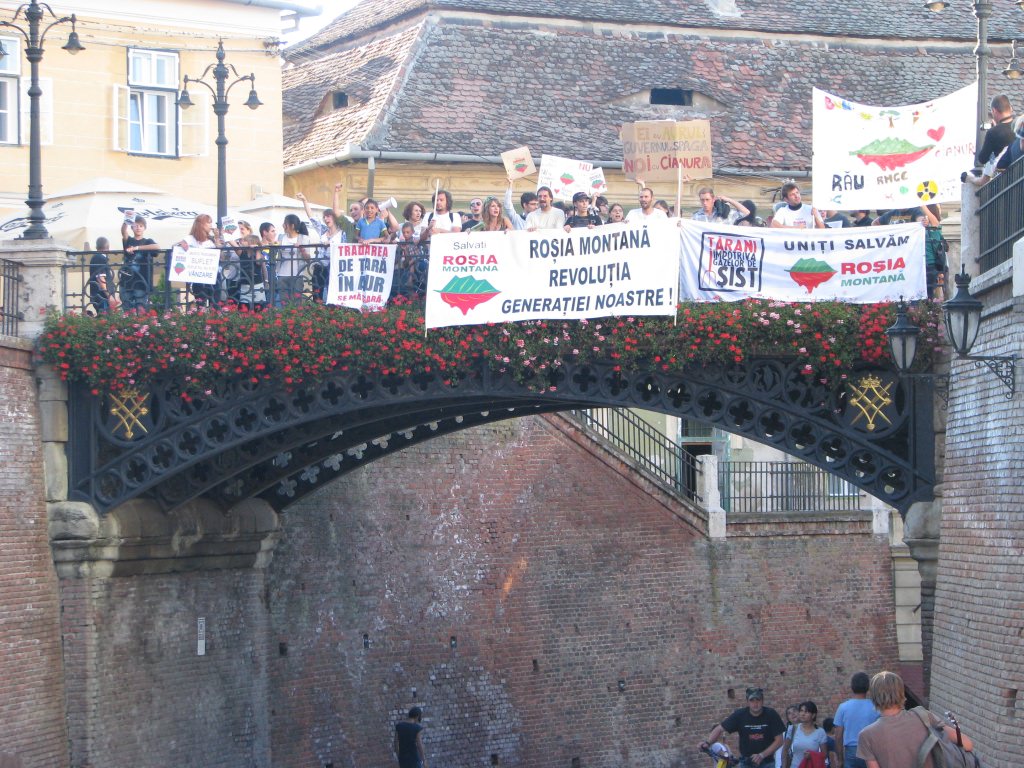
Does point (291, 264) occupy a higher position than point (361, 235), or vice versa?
point (361, 235)

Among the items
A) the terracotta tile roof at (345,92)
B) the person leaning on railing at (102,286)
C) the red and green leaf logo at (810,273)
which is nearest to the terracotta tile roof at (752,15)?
the terracotta tile roof at (345,92)

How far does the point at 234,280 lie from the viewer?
2223cm

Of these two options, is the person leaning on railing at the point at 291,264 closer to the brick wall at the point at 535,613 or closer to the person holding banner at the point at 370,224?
the person holding banner at the point at 370,224

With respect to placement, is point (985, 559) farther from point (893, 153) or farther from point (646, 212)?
point (646, 212)

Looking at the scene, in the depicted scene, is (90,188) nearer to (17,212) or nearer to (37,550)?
(17,212)

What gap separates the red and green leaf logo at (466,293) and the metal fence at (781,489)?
37.5 feet

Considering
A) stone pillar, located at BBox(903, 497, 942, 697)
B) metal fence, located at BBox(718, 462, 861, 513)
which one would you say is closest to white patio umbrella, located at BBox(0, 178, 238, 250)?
stone pillar, located at BBox(903, 497, 942, 697)

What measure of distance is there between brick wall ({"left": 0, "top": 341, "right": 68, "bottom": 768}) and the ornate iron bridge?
26.5 inches

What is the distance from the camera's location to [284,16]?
3191cm

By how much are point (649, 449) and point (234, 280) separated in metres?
10.8

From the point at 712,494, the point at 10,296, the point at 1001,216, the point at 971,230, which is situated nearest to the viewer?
the point at 1001,216

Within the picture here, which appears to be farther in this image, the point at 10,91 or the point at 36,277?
the point at 10,91

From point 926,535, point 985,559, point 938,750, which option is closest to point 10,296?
point 926,535

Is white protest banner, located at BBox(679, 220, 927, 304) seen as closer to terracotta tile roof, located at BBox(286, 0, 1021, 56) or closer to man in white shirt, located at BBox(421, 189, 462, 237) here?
man in white shirt, located at BBox(421, 189, 462, 237)
